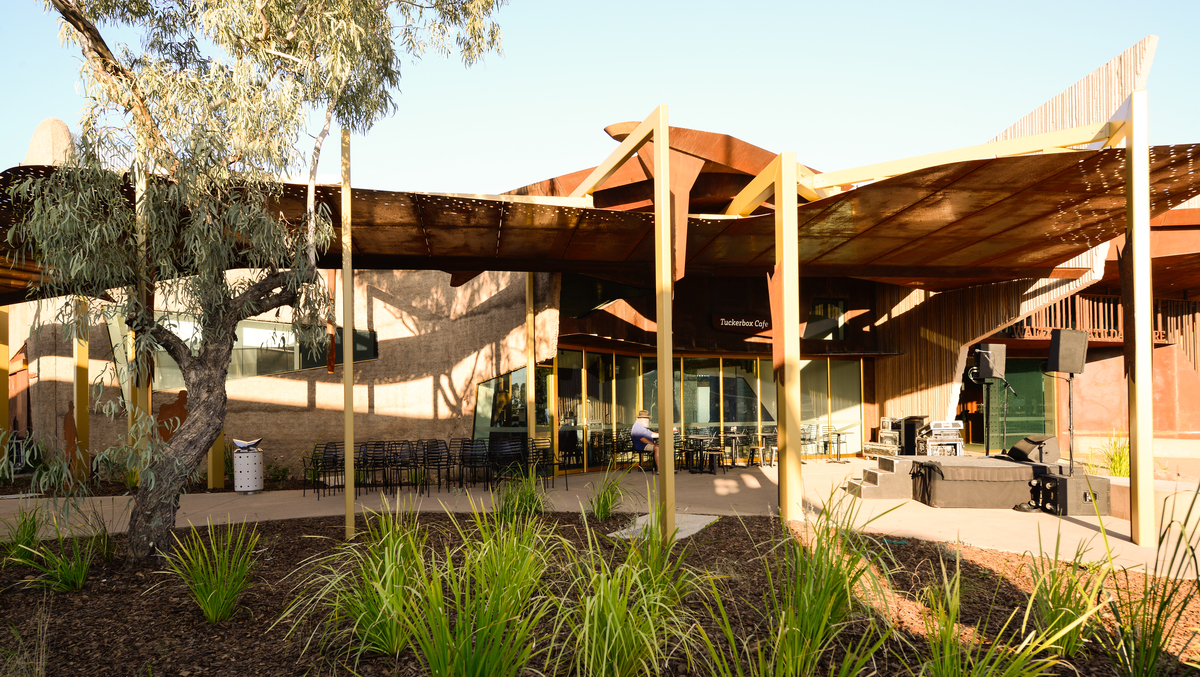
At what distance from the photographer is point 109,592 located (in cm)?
464

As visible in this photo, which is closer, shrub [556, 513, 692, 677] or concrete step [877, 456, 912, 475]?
shrub [556, 513, 692, 677]

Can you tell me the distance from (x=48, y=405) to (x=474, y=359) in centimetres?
832

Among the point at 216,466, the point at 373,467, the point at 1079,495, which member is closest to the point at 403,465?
the point at 373,467

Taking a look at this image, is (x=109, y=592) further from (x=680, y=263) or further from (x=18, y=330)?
(x=18, y=330)

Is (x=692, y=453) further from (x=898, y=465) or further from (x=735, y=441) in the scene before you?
(x=898, y=465)

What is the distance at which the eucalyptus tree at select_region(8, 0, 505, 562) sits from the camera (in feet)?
16.7

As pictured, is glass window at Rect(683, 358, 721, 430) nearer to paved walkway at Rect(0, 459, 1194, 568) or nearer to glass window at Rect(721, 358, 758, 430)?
glass window at Rect(721, 358, 758, 430)

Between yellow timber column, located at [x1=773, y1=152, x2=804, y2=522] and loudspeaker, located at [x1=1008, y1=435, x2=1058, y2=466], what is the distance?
4.02 meters

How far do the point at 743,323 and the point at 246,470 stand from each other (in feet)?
30.7

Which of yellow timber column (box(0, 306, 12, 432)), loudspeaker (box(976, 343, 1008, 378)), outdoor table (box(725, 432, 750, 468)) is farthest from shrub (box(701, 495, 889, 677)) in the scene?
yellow timber column (box(0, 306, 12, 432))

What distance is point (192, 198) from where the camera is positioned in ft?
17.3

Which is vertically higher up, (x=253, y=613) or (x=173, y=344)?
(x=173, y=344)

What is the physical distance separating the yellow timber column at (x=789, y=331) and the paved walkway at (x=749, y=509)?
0.49m

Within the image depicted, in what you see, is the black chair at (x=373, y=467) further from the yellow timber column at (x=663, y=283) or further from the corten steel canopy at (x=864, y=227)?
the yellow timber column at (x=663, y=283)
